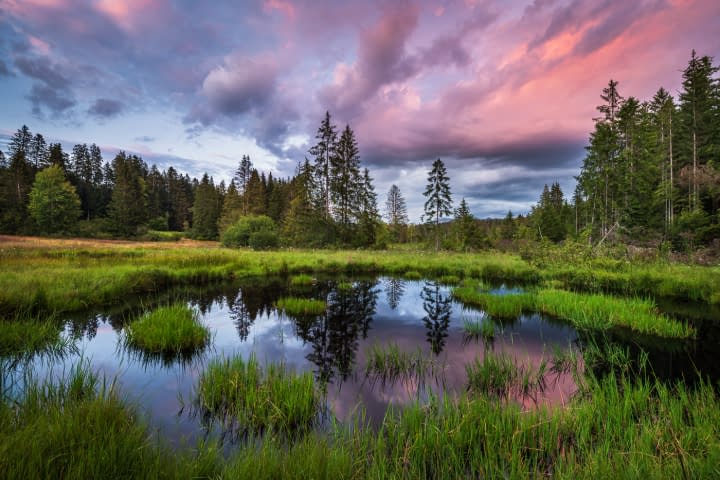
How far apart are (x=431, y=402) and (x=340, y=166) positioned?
43.0 meters

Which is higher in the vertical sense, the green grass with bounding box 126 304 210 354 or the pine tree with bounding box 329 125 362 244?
the pine tree with bounding box 329 125 362 244

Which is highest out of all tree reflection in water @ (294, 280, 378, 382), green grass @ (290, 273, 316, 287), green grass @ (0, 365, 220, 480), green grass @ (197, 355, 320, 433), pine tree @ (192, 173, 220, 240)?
pine tree @ (192, 173, 220, 240)

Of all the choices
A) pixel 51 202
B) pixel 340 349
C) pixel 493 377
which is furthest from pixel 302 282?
pixel 51 202

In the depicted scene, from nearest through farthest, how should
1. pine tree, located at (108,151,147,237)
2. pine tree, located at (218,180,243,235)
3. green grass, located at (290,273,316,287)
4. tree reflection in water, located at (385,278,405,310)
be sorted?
tree reflection in water, located at (385,278,405,310)
green grass, located at (290,273,316,287)
pine tree, located at (218,180,243,235)
pine tree, located at (108,151,147,237)

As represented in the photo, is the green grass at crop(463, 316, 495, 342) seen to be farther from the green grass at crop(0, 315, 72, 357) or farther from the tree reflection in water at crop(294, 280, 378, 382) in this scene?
the green grass at crop(0, 315, 72, 357)

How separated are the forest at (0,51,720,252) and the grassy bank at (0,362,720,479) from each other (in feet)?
52.7

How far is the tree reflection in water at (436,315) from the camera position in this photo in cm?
888

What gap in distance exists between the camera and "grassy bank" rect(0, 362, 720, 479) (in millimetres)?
2709

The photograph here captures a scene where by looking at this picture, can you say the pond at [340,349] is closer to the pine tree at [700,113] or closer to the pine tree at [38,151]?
the pine tree at [700,113]

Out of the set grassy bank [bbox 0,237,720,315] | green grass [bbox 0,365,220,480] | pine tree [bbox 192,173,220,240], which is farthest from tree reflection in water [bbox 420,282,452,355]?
pine tree [bbox 192,173,220,240]

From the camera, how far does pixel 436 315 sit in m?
12.0

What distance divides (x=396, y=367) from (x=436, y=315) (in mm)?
5771

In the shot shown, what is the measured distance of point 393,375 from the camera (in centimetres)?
647

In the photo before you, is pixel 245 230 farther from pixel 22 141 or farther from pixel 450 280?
pixel 22 141
